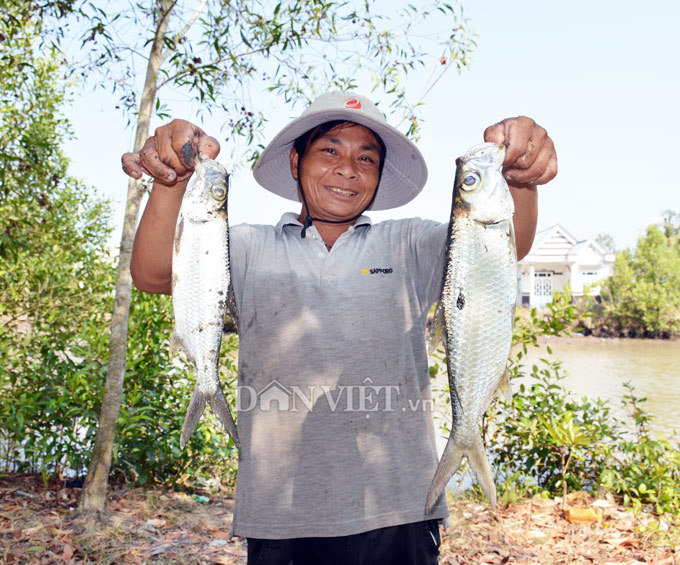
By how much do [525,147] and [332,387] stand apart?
3.89 ft

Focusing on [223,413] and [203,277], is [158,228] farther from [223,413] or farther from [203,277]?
[223,413]

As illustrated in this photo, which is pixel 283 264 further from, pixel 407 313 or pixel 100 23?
pixel 100 23

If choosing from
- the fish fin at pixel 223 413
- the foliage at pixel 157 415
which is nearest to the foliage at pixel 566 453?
the foliage at pixel 157 415

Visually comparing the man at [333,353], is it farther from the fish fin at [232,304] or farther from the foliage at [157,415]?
the foliage at [157,415]

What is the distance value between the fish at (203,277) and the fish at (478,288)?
32.6 inches

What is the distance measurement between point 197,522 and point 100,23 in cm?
476

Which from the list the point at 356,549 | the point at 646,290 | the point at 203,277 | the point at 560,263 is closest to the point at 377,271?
the point at 203,277

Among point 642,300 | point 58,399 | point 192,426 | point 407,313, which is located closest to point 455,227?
point 407,313

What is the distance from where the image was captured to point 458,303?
6.31 feet

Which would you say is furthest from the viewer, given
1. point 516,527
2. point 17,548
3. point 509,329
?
point 516,527

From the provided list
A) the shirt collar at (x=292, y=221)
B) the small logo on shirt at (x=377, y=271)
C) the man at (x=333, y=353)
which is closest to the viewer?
the man at (x=333, y=353)

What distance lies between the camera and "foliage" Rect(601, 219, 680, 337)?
30688mm

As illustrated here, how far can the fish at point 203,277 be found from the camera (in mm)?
1990

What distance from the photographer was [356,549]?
2.12 m
